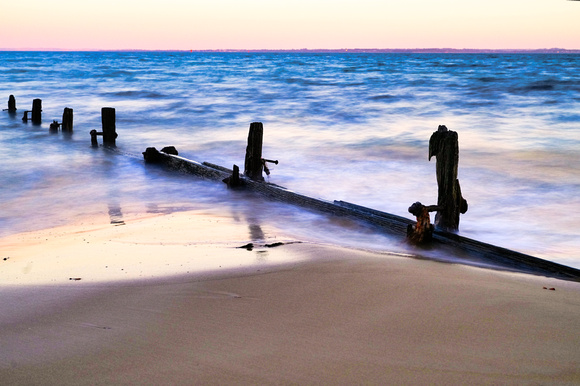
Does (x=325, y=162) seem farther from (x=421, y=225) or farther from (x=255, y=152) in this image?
(x=421, y=225)

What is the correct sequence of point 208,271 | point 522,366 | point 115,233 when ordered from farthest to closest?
1. point 115,233
2. point 208,271
3. point 522,366

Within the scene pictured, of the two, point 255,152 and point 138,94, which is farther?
point 138,94

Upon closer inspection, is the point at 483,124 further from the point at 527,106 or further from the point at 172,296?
the point at 172,296

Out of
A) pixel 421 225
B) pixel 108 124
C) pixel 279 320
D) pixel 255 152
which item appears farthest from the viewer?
pixel 108 124

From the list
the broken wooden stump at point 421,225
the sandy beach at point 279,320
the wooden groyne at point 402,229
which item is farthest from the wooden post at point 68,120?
the broken wooden stump at point 421,225

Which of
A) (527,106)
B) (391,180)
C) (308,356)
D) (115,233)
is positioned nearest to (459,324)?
(308,356)

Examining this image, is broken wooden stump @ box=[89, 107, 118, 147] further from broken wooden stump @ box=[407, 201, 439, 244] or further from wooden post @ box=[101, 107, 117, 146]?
broken wooden stump @ box=[407, 201, 439, 244]

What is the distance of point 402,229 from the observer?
5.41 m

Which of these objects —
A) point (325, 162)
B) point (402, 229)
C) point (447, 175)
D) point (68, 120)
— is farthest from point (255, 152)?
point (68, 120)

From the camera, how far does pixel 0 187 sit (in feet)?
29.5

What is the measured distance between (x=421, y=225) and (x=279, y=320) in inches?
97.5

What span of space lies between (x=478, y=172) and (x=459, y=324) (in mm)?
8033

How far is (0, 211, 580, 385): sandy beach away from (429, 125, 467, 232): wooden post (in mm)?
1165

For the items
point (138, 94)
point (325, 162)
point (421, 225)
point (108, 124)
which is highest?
point (138, 94)
